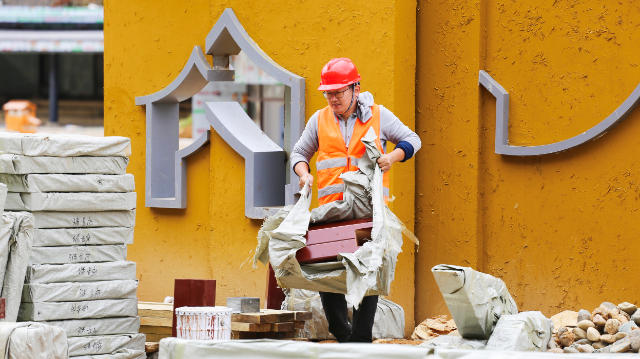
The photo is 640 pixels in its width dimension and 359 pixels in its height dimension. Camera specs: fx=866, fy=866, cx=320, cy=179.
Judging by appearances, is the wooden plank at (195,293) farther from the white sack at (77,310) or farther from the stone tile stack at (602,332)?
the stone tile stack at (602,332)

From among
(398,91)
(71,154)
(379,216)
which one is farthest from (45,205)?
(398,91)

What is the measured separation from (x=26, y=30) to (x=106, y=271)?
60.4ft

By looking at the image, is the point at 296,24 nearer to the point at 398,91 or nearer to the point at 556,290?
the point at 398,91

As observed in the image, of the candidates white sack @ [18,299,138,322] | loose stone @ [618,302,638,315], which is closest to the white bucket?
white sack @ [18,299,138,322]

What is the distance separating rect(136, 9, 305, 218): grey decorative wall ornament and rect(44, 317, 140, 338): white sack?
1.74m

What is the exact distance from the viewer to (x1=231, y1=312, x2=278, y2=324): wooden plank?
6.30 metres

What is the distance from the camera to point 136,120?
8906 mm

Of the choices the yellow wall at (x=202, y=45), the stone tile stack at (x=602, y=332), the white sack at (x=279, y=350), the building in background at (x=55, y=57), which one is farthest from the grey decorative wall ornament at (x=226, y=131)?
the building in background at (x=55, y=57)

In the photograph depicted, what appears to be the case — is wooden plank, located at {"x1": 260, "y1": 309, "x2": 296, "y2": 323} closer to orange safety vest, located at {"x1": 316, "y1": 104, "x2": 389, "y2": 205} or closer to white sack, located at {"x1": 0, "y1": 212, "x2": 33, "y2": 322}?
orange safety vest, located at {"x1": 316, "y1": 104, "x2": 389, "y2": 205}

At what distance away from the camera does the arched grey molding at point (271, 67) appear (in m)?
7.41

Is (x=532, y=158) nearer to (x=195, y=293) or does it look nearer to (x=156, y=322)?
(x=195, y=293)

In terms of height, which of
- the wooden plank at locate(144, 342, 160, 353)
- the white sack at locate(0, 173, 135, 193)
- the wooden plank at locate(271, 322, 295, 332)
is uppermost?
the white sack at locate(0, 173, 135, 193)

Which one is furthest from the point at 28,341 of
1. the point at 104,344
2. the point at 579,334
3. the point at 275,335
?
the point at 579,334

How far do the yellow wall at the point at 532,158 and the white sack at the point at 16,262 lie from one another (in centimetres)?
324
